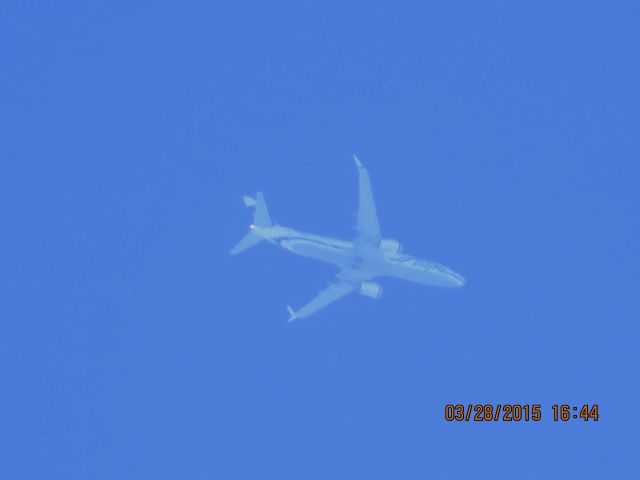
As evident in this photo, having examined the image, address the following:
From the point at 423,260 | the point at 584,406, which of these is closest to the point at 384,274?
the point at 423,260

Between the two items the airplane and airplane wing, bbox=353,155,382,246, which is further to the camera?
the airplane

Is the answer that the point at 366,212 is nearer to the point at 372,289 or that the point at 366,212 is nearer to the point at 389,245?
the point at 389,245

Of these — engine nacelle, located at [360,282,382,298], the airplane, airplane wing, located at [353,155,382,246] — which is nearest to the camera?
airplane wing, located at [353,155,382,246]

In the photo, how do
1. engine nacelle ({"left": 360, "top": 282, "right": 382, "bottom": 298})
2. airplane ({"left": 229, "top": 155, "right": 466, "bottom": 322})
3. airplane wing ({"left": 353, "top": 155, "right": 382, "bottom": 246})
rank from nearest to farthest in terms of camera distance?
airplane wing ({"left": 353, "top": 155, "right": 382, "bottom": 246})
airplane ({"left": 229, "top": 155, "right": 466, "bottom": 322})
engine nacelle ({"left": 360, "top": 282, "right": 382, "bottom": 298})

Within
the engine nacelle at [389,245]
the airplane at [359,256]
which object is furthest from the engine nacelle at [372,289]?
the engine nacelle at [389,245]

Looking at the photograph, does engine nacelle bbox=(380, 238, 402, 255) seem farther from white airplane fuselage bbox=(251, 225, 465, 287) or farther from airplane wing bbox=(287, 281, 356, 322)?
airplane wing bbox=(287, 281, 356, 322)

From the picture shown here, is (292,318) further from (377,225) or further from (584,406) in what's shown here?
(584,406)

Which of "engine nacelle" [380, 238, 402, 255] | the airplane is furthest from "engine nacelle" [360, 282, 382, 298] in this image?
"engine nacelle" [380, 238, 402, 255]

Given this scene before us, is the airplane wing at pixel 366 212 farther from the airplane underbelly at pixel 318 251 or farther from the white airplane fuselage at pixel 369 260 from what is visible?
the airplane underbelly at pixel 318 251

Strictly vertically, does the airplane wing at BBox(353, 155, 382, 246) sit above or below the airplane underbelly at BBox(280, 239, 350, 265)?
below
